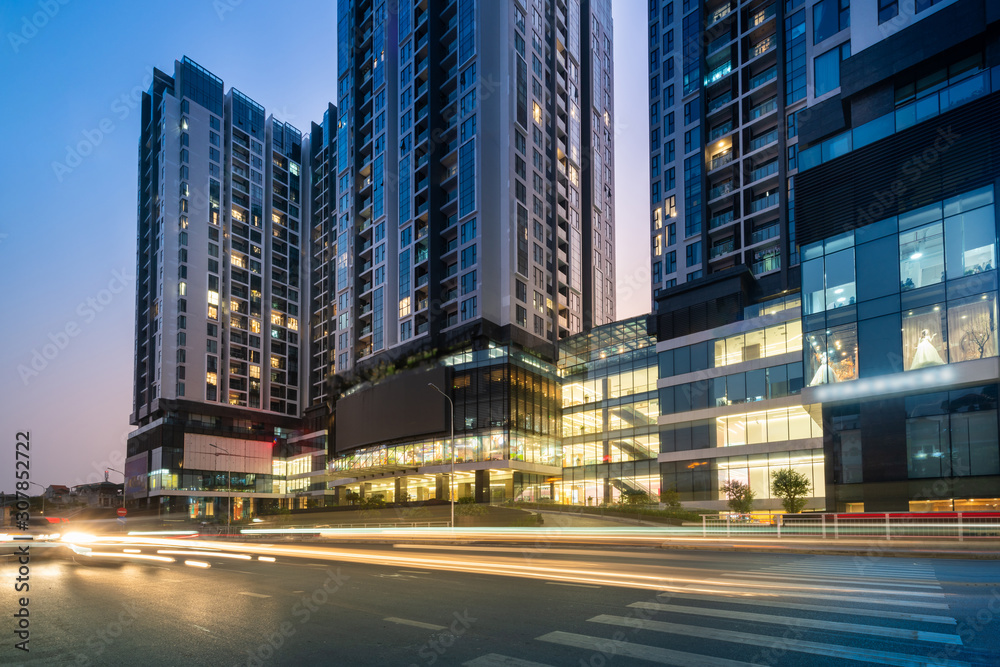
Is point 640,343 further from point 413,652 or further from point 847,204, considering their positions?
point 413,652

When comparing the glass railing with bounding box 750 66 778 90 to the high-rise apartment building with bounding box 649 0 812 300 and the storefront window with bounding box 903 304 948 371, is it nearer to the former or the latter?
the high-rise apartment building with bounding box 649 0 812 300

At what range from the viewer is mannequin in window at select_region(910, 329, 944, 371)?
32.8m

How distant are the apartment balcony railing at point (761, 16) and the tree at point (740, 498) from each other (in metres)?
45.1

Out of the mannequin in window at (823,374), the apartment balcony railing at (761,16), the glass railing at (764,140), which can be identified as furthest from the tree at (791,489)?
the apartment balcony railing at (761,16)

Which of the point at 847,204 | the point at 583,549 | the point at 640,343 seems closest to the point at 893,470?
the point at 847,204

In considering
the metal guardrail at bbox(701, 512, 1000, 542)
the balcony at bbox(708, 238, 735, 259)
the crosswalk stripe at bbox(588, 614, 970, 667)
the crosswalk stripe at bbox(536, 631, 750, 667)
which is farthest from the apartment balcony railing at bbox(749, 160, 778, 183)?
the crosswalk stripe at bbox(536, 631, 750, 667)

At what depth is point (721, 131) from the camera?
66312 mm

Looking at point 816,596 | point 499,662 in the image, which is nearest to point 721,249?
point 816,596

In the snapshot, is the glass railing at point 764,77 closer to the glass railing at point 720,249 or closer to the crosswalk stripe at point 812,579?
the glass railing at point 720,249

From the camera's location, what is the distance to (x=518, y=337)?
2938 inches

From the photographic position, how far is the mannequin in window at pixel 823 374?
37.1 meters

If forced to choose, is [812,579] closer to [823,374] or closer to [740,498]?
[823,374]

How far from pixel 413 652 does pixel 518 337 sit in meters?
67.0

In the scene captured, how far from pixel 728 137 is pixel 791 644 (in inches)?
2572
